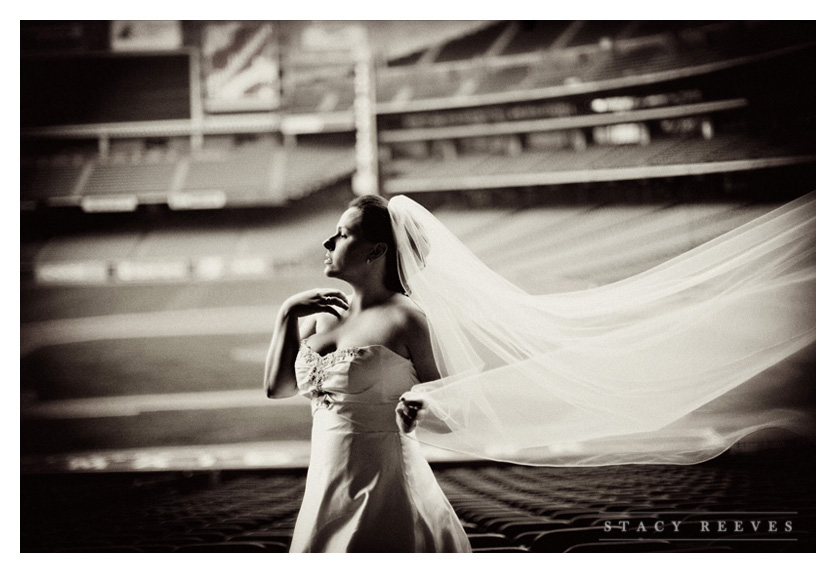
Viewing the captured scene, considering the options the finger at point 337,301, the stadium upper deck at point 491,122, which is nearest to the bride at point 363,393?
the finger at point 337,301

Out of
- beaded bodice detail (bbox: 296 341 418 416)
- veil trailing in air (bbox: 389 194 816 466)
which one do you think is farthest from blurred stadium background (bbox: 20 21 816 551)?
beaded bodice detail (bbox: 296 341 418 416)

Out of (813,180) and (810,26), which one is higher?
(810,26)

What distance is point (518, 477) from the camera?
10.1ft

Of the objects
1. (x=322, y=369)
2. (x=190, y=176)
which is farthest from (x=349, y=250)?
(x=190, y=176)

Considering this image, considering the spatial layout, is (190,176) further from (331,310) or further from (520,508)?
(520,508)

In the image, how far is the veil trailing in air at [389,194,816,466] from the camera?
2537 mm

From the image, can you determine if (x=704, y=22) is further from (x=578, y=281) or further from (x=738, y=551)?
(x=738, y=551)

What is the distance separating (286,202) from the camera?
10.8 feet

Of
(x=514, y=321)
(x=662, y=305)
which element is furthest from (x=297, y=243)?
(x=662, y=305)

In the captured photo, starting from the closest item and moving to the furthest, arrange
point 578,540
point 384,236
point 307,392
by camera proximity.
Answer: point 307,392 < point 384,236 < point 578,540

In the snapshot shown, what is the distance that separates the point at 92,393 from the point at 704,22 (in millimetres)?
3315

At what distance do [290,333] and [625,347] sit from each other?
1.46 meters

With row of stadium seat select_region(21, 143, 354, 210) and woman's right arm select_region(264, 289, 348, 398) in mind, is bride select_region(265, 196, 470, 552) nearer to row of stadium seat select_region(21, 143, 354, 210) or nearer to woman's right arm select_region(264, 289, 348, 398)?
woman's right arm select_region(264, 289, 348, 398)

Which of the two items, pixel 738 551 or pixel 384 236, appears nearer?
pixel 384 236
